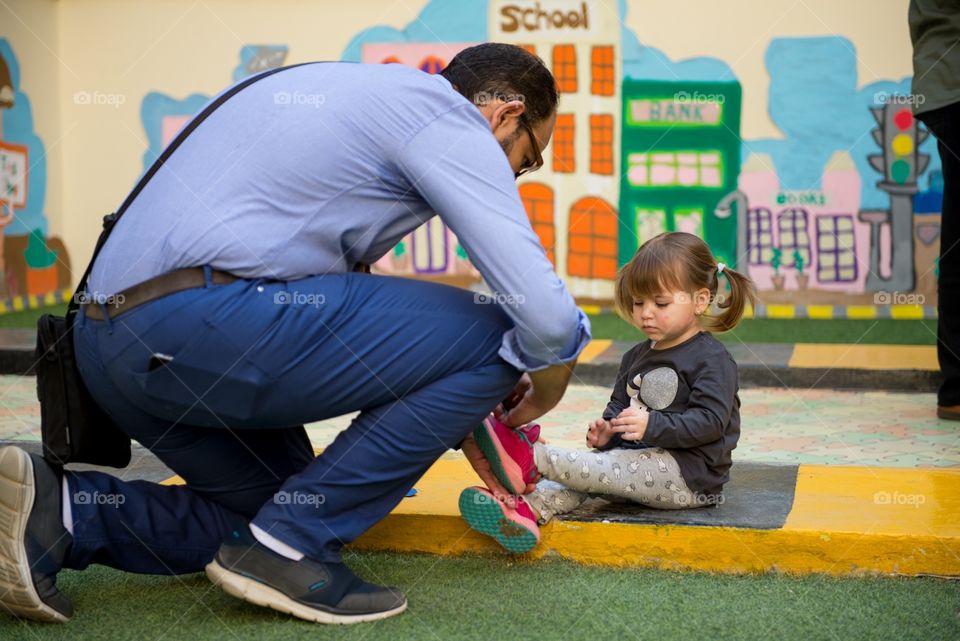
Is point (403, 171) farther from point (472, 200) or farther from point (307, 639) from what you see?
point (307, 639)

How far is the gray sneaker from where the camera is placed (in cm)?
245

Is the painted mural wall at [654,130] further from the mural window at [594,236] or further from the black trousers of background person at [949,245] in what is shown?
the black trousers of background person at [949,245]

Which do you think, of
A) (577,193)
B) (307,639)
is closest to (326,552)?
(307,639)

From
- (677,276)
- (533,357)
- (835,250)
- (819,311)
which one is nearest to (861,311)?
(819,311)

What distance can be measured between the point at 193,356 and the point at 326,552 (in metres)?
0.51

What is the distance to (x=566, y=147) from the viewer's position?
9688 mm

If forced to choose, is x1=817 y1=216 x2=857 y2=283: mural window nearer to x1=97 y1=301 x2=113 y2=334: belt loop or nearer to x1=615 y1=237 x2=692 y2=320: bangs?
x1=615 y1=237 x2=692 y2=320: bangs

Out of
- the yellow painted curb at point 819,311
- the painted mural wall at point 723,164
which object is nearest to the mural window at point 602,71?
the painted mural wall at point 723,164

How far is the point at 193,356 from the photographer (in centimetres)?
238

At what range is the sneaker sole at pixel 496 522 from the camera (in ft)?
9.02

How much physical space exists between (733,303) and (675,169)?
21.5ft

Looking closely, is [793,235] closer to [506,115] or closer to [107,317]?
[506,115]

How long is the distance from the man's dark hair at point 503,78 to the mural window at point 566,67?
7.04 m

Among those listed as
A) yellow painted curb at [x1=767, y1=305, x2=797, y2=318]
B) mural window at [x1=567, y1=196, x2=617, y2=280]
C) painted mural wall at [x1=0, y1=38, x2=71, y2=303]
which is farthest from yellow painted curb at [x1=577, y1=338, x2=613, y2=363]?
painted mural wall at [x1=0, y1=38, x2=71, y2=303]
